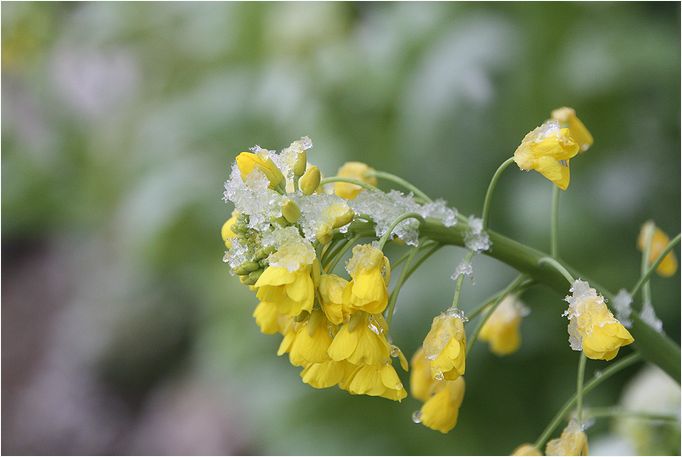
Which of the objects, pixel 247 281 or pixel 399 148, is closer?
pixel 247 281

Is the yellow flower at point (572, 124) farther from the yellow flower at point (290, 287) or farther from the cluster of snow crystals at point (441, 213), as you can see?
the yellow flower at point (290, 287)

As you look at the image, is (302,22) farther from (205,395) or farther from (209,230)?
(205,395)

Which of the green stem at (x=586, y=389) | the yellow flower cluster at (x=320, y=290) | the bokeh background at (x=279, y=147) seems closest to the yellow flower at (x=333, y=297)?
A: the yellow flower cluster at (x=320, y=290)

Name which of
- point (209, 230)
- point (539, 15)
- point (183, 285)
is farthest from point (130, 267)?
point (539, 15)

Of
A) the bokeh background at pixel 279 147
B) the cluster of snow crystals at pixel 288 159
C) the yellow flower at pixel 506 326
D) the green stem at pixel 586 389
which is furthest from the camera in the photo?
the bokeh background at pixel 279 147

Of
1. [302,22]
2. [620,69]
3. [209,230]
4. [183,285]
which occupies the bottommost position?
[183,285]
